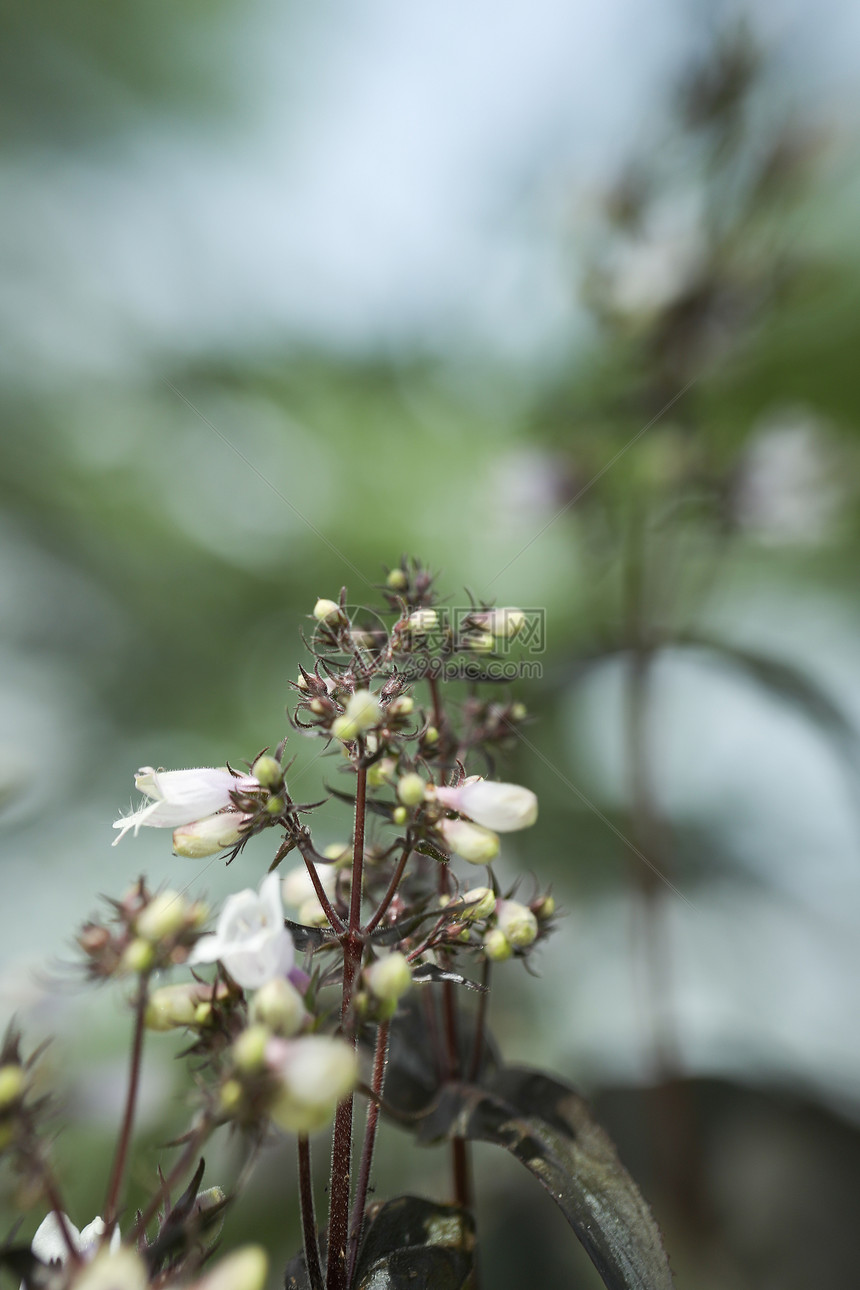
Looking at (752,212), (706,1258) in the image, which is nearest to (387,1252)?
(706,1258)

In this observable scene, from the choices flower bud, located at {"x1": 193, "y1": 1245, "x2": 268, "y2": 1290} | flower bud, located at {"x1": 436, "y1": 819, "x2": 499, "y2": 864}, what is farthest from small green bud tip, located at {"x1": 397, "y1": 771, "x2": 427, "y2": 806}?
flower bud, located at {"x1": 193, "y1": 1245, "x2": 268, "y2": 1290}

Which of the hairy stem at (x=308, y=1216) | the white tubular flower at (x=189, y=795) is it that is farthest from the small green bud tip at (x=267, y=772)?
the hairy stem at (x=308, y=1216)

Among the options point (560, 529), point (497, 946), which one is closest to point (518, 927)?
point (497, 946)

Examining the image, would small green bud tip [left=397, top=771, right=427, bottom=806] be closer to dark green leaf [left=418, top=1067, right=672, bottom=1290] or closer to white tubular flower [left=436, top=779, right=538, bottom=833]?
white tubular flower [left=436, top=779, right=538, bottom=833]

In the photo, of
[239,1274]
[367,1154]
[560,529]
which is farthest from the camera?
[560,529]

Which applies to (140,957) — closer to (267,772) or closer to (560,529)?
(267,772)

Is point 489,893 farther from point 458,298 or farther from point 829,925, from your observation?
point 458,298
